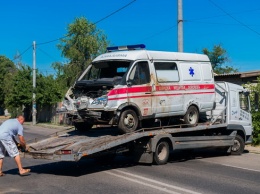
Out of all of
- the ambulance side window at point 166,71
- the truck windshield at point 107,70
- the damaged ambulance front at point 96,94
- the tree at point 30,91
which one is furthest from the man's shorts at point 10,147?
the tree at point 30,91

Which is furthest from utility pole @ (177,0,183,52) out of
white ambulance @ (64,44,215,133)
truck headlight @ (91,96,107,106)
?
truck headlight @ (91,96,107,106)

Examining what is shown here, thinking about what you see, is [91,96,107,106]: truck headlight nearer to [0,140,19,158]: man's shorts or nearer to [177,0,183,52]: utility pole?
[0,140,19,158]: man's shorts

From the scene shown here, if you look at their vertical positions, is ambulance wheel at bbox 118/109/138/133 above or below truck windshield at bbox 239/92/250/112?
below

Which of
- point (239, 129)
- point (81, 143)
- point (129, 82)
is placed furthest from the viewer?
point (239, 129)

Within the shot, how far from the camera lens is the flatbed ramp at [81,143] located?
915cm

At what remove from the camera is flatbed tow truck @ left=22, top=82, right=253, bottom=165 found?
379 inches

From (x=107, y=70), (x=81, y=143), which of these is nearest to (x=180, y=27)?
(x=107, y=70)

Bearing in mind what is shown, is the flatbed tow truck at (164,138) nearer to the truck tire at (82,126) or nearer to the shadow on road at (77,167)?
the truck tire at (82,126)

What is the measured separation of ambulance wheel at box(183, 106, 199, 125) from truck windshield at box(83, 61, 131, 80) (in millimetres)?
2638

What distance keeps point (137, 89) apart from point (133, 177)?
2.69 metres

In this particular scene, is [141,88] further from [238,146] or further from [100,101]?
[238,146]

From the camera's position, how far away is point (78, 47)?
146 feet

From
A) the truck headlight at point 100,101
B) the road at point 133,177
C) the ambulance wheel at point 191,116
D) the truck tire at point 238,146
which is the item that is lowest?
the road at point 133,177

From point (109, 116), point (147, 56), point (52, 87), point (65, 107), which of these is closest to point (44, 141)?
point (65, 107)
